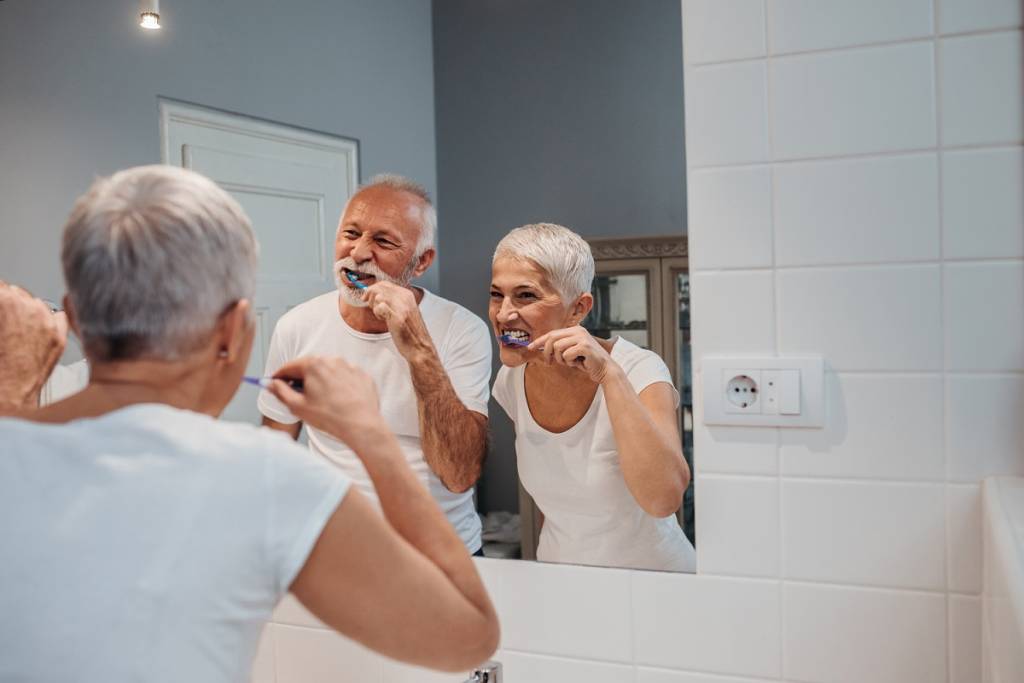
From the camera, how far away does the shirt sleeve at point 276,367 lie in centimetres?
147

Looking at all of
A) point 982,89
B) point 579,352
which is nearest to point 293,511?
point 579,352

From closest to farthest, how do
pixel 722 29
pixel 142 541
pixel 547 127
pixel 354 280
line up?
pixel 142 541
pixel 722 29
pixel 547 127
pixel 354 280

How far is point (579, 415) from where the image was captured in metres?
1.29

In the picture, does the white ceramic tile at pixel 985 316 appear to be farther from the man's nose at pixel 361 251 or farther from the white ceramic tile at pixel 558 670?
the man's nose at pixel 361 251

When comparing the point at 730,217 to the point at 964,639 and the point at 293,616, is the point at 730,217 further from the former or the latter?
the point at 293,616

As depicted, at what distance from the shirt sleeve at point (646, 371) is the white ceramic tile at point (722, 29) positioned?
0.42 metres

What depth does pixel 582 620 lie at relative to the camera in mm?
1306

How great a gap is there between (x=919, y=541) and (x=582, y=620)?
0.48 m

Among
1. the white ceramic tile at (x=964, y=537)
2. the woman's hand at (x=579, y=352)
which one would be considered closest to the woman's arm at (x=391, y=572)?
the woman's hand at (x=579, y=352)

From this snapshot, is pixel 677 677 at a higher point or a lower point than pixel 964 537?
lower

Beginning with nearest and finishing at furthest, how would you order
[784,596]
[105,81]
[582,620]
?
[784,596] → [582,620] → [105,81]

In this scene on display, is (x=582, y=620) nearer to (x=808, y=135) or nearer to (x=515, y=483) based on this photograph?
(x=515, y=483)

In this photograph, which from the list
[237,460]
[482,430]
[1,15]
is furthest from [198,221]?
[1,15]

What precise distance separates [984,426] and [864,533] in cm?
20
